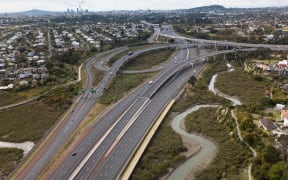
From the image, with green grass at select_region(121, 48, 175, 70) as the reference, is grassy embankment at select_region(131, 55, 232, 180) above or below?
below

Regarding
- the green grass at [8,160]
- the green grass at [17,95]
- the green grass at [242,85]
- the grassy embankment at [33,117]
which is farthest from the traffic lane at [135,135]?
the green grass at [17,95]

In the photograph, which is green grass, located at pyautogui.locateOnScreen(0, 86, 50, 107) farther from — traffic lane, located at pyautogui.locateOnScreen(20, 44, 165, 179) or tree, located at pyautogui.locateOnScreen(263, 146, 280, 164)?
tree, located at pyautogui.locateOnScreen(263, 146, 280, 164)

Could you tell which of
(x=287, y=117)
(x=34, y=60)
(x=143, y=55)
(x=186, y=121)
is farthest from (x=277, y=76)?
(x=34, y=60)

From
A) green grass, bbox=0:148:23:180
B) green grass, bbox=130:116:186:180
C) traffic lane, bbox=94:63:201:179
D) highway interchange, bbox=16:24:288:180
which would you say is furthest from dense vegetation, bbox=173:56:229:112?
green grass, bbox=0:148:23:180

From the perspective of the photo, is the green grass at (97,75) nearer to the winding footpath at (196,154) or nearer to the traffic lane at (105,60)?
the traffic lane at (105,60)

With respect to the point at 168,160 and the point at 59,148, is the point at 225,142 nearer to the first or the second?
the point at 168,160

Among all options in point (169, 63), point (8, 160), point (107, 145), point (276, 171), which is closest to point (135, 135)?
point (107, 145)
